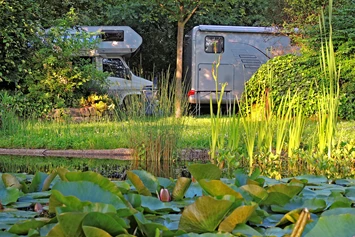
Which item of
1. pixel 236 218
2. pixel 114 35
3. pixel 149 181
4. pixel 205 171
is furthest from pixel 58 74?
pixel 236 218

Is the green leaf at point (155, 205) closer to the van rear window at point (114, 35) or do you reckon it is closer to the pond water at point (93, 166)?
the pond water at point (93, 166)

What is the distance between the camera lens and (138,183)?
1768 mm

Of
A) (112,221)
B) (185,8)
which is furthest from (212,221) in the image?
(185,8)

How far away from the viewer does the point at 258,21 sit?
61.5ft

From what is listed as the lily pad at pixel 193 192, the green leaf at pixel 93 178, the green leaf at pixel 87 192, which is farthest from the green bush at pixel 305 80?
the green leaf at pixel 87 192

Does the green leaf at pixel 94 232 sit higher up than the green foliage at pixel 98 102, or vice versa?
the green leaf at pixel 94 232

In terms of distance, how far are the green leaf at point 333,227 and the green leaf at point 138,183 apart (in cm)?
78

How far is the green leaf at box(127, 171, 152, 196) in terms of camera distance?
1.75 m

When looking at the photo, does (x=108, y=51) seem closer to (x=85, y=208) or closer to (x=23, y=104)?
(x=23, y=104)

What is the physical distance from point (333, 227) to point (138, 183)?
2.69ft

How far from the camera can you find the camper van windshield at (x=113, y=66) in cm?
1377

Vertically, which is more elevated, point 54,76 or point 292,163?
point 54,76

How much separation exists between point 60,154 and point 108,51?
288 inches

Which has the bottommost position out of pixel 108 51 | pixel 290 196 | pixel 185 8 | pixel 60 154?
pixel 60 154
